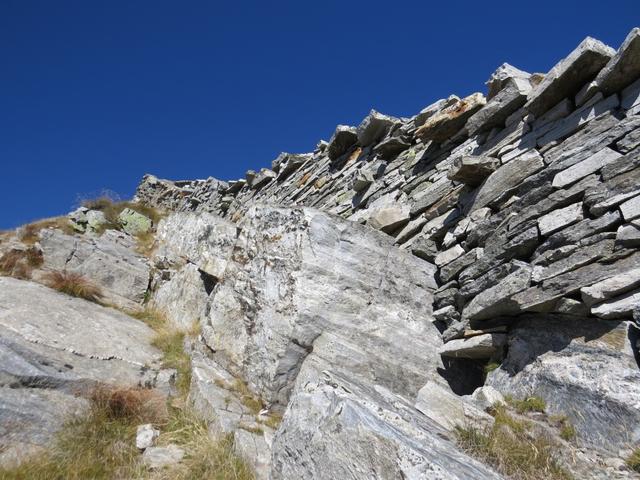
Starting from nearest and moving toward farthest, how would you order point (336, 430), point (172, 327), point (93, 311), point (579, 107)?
point (336, 430) → point (579, 107) → point (93, 311) → point (172, 327)

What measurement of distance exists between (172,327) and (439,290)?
20.6 feet

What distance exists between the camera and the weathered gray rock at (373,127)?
10.1 metres

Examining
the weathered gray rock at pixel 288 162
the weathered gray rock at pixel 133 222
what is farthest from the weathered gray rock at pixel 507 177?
the weathered gray rock at pixel 133 222

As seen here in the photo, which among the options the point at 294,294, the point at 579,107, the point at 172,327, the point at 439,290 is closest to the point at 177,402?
the point at 294,294

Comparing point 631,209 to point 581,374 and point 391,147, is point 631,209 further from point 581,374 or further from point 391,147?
point 391,147

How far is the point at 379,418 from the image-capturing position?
10.9ft

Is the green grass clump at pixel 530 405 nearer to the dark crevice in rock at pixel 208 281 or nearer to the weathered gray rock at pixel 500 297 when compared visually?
the weathered gray rock at pixel 500 297

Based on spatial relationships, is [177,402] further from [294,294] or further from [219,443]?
[294,294]

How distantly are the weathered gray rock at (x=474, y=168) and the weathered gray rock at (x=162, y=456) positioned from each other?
558cm

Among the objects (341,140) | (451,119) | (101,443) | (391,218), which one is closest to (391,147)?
(451,119)

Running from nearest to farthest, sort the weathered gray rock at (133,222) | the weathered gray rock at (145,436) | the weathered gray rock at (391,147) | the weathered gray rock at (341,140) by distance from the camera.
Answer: the weathered gray rock at (145,436)
the weathered gray rock at (391,147)
the weathered gray rock at (341,140)
the weathered gray rock at (133,222)

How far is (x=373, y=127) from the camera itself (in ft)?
33.9

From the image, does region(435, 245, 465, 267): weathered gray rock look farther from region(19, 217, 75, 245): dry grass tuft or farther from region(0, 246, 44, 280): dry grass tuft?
A: region(19, 217, 75, 245): dry grass tuft

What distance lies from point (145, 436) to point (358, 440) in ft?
11.1
